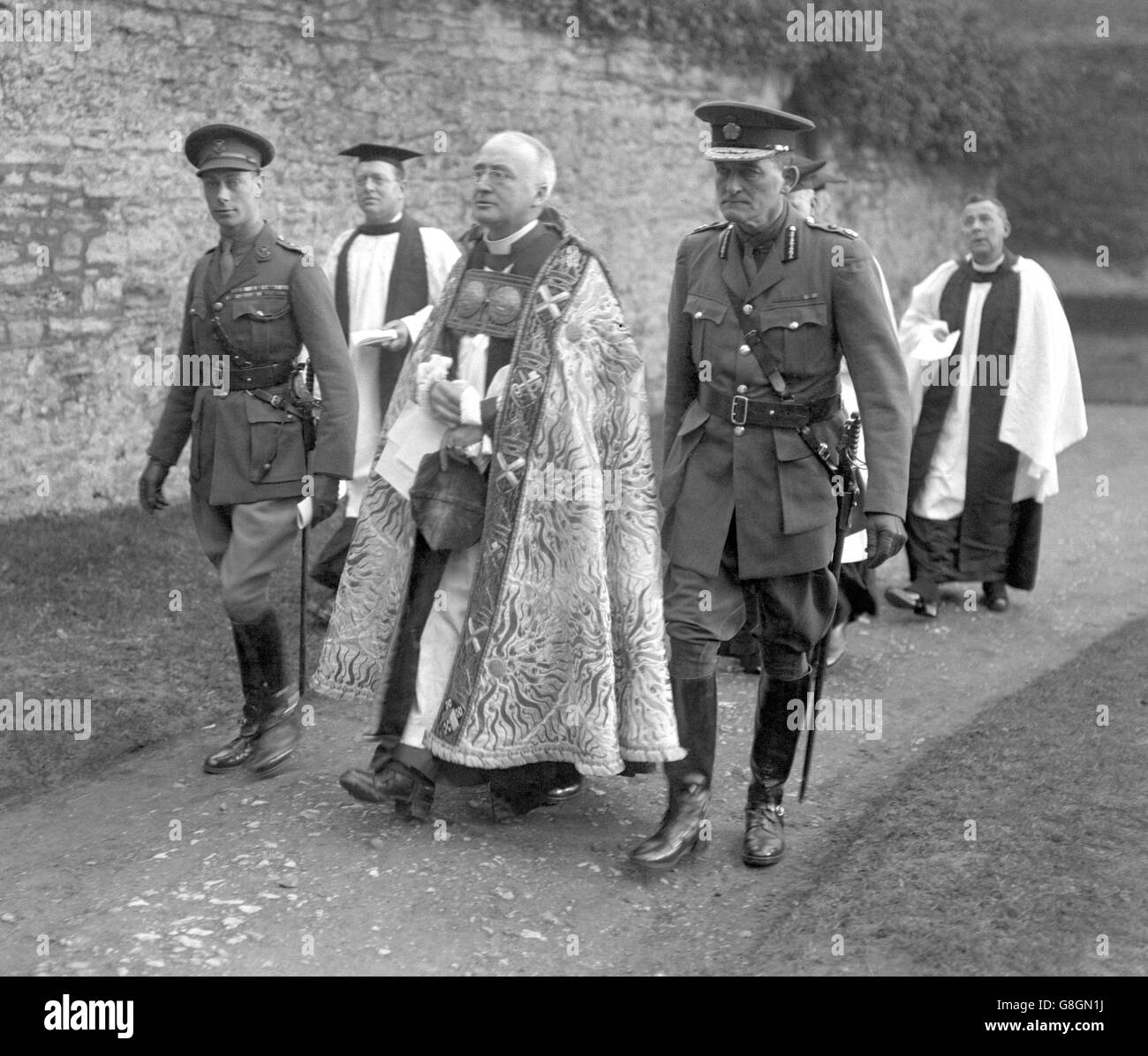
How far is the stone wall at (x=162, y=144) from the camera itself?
30.2 feet

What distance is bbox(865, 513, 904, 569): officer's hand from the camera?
450cm


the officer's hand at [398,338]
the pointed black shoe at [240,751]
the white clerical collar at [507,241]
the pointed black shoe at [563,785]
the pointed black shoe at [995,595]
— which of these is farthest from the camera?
the pointed black shoe at [995,595]

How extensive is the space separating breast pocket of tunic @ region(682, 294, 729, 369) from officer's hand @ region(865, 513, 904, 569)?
695 millimetres

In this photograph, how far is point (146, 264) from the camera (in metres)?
9.80

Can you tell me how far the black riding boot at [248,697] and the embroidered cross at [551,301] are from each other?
1564 mm

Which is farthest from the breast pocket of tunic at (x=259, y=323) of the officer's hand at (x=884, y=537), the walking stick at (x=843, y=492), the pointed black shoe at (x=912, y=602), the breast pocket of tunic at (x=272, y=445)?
the pointed black shoe at (x=912, y=602)

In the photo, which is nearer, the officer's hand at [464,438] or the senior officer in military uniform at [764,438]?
the senior officer in military uniform at [764,438]

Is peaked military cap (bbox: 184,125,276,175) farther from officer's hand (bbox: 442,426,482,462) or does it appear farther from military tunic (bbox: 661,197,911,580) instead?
military tunic (bbox: 661,197,911,580)

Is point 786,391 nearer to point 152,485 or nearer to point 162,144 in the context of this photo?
point 152,485

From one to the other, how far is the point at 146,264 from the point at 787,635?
20.5 feet

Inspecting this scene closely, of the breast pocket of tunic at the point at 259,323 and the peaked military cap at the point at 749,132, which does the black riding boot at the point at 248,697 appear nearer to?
the breast pocket of tunic at the point at 259,323
